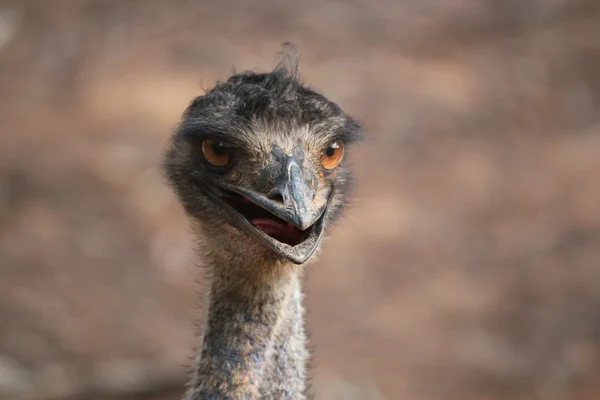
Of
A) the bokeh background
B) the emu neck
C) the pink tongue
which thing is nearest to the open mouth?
the pink tongue

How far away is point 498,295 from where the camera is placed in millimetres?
6211

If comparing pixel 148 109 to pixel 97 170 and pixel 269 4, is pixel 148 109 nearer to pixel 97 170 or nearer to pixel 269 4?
pixel 97 170

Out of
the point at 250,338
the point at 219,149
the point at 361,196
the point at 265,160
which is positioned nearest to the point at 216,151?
the point at 219,149

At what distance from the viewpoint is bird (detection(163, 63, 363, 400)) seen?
2564 millimetres

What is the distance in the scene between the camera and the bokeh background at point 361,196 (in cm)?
560

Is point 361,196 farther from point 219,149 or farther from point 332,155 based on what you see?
point 219,149

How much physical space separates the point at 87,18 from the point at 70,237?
2808 mm

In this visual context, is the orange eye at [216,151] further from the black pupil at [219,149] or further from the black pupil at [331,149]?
the black pupil at [331,149]

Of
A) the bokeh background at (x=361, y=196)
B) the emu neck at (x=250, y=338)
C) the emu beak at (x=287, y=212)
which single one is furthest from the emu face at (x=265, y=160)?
the bokeh background at (x=361, y=196)

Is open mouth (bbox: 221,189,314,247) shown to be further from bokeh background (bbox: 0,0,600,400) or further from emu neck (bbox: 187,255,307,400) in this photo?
bokeh background (bbox: 0,0,600,400)

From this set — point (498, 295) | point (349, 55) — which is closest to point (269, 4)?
point (349, 55)

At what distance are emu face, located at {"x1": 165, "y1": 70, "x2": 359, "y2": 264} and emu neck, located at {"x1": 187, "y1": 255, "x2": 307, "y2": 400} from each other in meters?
0.12

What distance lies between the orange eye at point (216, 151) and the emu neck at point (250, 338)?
0.25 meters

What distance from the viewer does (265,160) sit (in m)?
2.56
